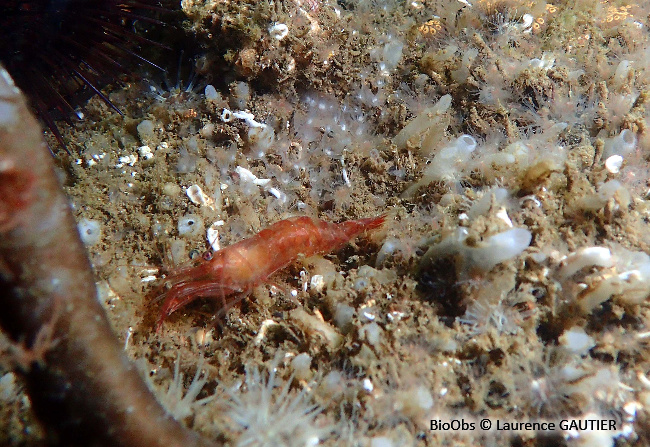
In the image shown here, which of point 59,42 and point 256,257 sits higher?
point 59,42

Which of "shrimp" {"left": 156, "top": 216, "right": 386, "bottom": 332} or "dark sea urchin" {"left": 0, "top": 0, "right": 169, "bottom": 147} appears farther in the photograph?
"shrimp" {"left": 156, "top": 216, "right": 386, "bottom": 332}

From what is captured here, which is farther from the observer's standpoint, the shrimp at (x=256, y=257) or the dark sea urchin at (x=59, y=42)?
the shrimp at (x=256, y=257)

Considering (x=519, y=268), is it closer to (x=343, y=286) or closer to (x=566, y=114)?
(x=343, y=286)

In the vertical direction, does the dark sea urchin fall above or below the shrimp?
above

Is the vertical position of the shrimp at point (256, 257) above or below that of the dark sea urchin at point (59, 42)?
below

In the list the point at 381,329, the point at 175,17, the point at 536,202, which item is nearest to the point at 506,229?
the point at 536,202
